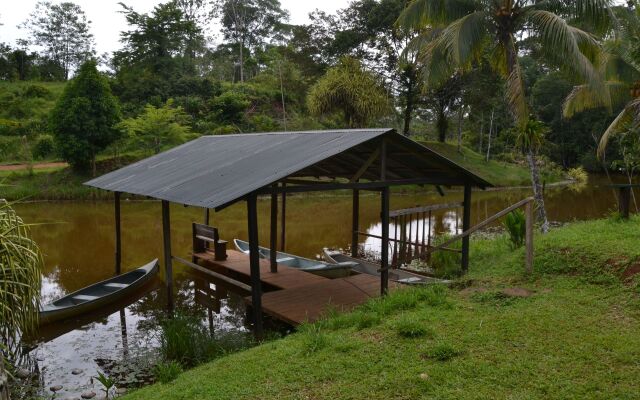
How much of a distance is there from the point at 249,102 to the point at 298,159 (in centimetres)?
2738

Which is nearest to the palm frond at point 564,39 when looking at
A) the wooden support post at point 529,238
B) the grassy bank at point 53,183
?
the wooden support post at point 529,238

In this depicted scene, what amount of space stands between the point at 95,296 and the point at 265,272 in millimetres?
3413

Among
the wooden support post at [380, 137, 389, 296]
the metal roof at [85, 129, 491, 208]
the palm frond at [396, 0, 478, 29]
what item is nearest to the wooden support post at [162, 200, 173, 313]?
the metal roof at [85, 129, 491, 208]

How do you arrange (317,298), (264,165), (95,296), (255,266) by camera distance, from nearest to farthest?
(255,266)
(264,165)
(317,298)
(95,296)

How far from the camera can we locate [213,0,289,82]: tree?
4784 cm

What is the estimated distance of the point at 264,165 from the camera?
302 inches

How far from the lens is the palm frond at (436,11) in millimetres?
12875

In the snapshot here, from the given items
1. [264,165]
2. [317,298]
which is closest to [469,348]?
[317,298]

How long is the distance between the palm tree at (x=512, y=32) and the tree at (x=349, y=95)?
14676 mm

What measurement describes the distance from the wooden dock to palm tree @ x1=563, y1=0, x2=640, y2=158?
7.39 meters

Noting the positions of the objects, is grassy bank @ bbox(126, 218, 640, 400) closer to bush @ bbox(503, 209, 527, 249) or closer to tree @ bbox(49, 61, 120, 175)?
bush @ bbox(503, 209, 527, 249)

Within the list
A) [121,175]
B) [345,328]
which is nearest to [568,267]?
[345,328]

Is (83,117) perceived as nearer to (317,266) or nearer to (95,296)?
(95,296)

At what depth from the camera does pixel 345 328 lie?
6.39m
